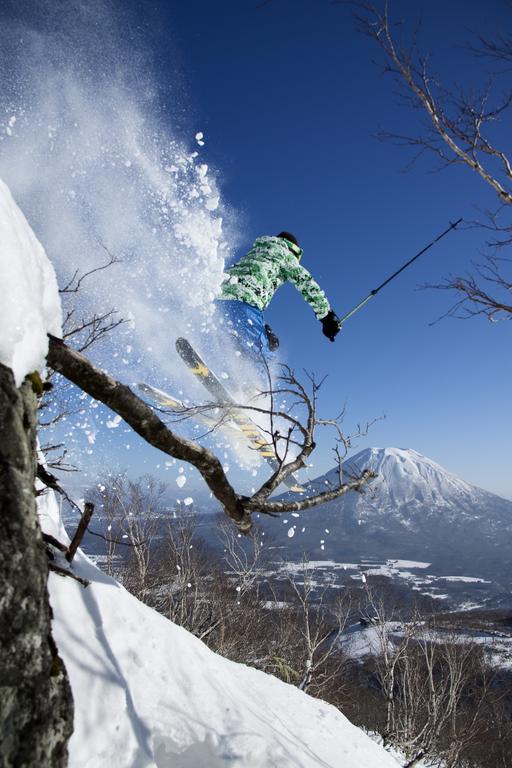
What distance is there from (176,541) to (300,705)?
1892 centimetres

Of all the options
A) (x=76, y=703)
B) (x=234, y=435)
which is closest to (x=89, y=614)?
(x=76, y=703)

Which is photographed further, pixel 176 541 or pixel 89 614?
pixel 176 541

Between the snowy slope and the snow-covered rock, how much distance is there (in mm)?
1844

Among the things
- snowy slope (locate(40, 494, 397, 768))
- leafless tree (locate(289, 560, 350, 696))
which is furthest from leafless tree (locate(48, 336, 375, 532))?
leafless tree (locate(289, 560, 350, 696))

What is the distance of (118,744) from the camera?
7.68 ft

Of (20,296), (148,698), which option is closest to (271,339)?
(148,698)

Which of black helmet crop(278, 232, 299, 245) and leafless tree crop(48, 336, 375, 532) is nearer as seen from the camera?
leafless tree crop(48, 336, 375, 532)

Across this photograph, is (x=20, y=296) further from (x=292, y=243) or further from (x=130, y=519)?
(x=130, y=519)

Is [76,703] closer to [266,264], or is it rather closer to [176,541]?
[266,264]

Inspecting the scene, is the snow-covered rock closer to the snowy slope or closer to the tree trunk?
the tree trunk

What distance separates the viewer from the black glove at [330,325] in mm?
6430

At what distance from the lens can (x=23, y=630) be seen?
1282 millimetres

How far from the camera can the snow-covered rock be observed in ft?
4.83

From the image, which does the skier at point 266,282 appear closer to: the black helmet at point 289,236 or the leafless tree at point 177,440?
the black helmet at point 289,236
